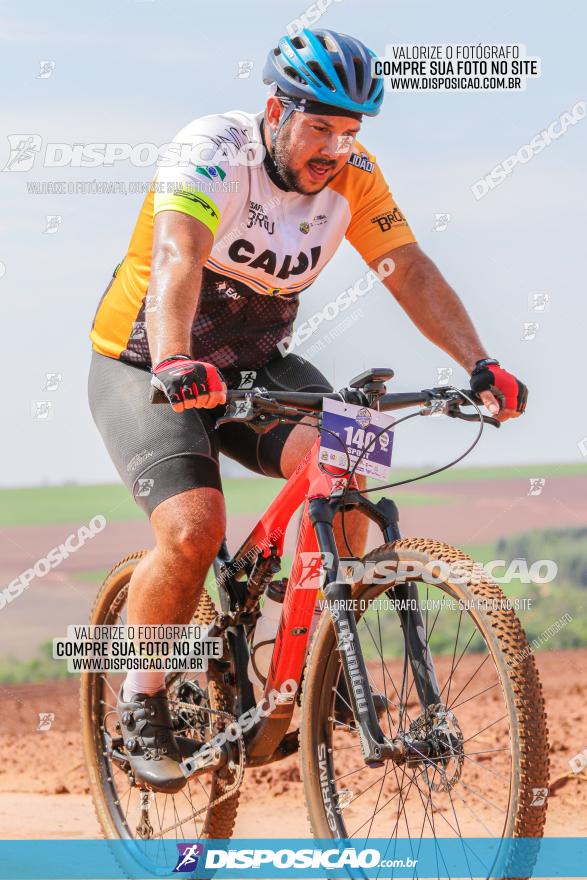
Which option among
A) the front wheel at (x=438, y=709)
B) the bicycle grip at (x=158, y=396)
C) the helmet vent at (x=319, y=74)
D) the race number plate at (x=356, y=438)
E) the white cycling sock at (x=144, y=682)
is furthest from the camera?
the white cycling sock at (x=144, y=682)

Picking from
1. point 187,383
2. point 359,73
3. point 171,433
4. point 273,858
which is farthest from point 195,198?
point 273,858

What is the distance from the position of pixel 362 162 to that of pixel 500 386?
3.67 feet

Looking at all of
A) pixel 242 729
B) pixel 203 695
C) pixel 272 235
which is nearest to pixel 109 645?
pixel 203 695

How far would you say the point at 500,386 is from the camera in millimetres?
3775

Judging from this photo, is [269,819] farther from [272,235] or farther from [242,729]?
[272,235]

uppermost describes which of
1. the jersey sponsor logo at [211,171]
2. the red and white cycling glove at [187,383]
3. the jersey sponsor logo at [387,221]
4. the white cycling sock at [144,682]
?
the jersey sponsor logo at [211,171]

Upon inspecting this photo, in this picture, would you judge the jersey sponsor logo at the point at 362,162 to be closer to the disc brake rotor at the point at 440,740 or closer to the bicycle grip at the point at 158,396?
the bicycle grip at the point at 158,396

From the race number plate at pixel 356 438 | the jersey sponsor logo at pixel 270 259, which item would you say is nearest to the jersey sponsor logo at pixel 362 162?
the jersey sponsor logo at pixel 270 259

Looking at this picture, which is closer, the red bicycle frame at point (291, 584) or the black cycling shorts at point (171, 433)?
the red bicycle frame at point (291, 584)

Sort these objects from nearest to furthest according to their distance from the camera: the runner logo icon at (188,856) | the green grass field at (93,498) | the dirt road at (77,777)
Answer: the runner logo icon at (188,856) → the dirt road at (77,777) → the green grass field at (93,498)

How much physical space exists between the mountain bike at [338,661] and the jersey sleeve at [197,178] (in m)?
0.77

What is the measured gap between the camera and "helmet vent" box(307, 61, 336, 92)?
3762 millimetres

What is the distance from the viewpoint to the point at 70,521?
37.7 feet

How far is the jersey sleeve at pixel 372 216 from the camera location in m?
4.36
